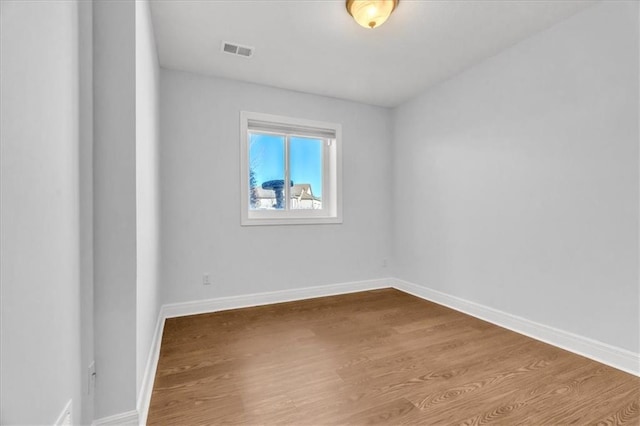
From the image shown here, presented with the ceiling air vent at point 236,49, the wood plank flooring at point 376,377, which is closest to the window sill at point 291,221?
the wood plank flooring at point 376,377

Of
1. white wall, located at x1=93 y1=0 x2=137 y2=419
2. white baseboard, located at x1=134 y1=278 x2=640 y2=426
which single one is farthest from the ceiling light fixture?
white baseboard, located at x1=134 y1=278 x2=640 y2=426

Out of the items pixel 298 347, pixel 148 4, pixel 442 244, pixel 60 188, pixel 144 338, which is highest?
pixel 148 4

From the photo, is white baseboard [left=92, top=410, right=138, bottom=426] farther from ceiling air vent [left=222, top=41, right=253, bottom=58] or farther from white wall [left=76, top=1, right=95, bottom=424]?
ceiling air vent [left=222, top=41, right=253, bottom=58]

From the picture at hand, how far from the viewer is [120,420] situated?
1329 mm

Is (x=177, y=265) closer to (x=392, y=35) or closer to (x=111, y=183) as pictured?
(x=111, y=183)

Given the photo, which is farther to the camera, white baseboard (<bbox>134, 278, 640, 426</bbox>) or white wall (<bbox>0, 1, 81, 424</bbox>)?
white baseboard (<bbox>134, 278, 640, 426</bbox>)

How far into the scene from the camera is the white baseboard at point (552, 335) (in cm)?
195

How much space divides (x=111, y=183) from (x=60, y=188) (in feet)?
0.91

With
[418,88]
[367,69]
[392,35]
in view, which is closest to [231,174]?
[367,69]

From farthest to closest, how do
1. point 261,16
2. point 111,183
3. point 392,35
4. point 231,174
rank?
1. point 231,174
2. point 392,35
3. point 261,16
4. point 111,183

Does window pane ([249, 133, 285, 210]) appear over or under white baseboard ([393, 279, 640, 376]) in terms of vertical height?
over

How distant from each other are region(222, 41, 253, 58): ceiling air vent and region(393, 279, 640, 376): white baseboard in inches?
123

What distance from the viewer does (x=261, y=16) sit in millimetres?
2209

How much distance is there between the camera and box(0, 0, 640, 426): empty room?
109 cm
